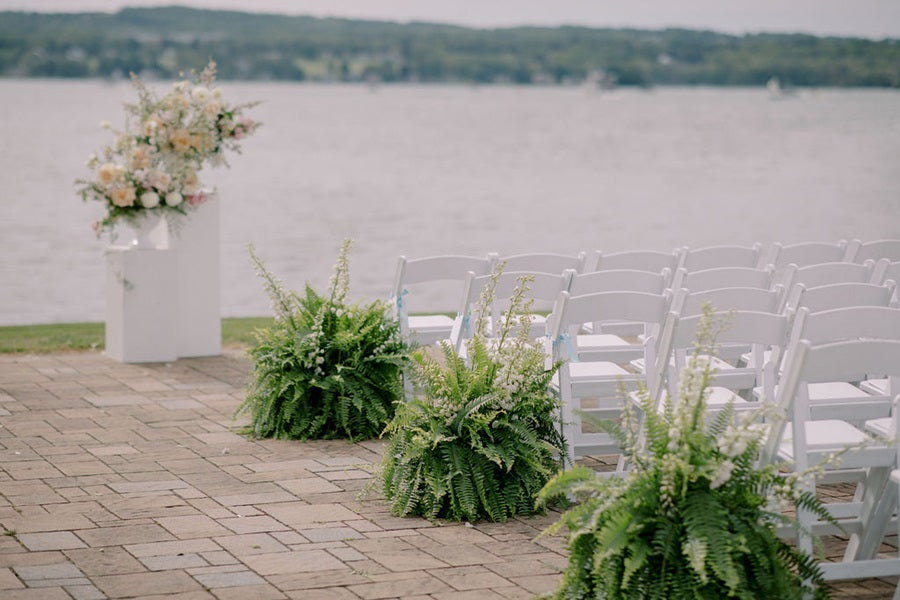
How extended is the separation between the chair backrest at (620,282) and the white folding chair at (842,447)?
4.79 feet

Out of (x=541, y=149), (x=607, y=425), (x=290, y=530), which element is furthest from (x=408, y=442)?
(x=541, y=149)

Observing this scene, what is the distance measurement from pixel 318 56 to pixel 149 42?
9.28m

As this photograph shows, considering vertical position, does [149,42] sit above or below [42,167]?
above

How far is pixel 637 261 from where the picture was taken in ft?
25.3

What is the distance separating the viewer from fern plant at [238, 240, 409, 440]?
6.98 metres

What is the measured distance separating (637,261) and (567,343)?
1.67 m

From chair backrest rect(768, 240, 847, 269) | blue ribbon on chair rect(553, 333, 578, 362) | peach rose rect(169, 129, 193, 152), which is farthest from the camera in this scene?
peach rose rect(169, 129, 193, 152)

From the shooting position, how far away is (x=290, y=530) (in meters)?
5.46

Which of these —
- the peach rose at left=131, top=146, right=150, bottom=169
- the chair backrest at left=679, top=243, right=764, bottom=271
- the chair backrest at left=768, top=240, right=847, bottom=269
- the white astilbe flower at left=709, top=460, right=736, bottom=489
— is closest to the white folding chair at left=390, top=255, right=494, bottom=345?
the chair backrest at left=679, top=243, right=764, bottom=271

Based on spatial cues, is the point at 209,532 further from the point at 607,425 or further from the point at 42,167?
the point at 42,167

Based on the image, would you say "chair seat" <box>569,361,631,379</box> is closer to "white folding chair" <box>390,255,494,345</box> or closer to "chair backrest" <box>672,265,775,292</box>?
"chair backrest" <box>672,265,775,292</box>

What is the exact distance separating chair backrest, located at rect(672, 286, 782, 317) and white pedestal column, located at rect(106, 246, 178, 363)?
4530mm

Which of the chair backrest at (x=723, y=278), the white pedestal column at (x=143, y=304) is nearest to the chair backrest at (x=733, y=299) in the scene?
the chair backrest at (x=723, y=278)

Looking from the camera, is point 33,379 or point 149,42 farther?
point 149,42
